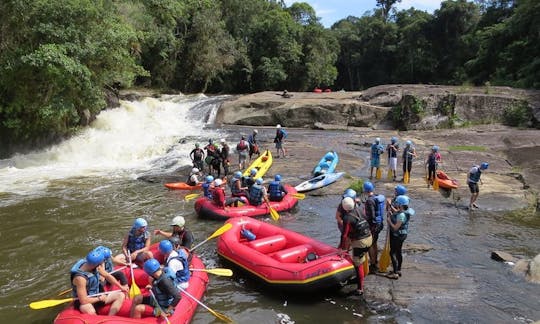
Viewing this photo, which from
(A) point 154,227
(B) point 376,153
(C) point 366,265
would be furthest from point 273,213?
(B) point 376,153

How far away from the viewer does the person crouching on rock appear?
6902mm

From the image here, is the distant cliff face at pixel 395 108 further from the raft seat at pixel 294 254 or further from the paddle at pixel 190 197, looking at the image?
the raft seat at pixel 294 254

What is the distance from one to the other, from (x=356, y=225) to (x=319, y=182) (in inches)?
282

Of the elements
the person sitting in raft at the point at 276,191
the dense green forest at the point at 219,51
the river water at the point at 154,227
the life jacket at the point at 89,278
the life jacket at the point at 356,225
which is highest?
the dense green forest at the point at 219,51

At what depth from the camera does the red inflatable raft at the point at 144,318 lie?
5.43m

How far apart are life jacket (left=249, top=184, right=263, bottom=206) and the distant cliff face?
15830 mm

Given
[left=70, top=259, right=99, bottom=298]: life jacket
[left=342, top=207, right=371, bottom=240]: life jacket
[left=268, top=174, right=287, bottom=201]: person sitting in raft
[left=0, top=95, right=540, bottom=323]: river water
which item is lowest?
[left=0, top=95, right=540, bottom=323]: river water

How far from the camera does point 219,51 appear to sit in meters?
39.1

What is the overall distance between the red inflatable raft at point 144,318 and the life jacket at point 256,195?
12.8ft

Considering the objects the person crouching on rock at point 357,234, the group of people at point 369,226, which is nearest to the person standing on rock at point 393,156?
the group of people at point 369,226

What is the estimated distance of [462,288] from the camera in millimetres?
7305

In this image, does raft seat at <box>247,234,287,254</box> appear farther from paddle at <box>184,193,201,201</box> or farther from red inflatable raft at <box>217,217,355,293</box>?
paddle at <box>184,193,201,201</box>

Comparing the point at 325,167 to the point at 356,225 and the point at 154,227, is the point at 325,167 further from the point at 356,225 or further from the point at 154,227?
the point at 356,225

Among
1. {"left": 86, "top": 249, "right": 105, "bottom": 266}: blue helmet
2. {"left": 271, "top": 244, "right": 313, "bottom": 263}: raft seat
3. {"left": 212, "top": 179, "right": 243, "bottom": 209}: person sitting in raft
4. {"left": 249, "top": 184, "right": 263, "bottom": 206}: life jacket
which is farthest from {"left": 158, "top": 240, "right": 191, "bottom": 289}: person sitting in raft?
{"left": 249, "top": 184, "right": 263, "bottom": 206}: life jacket
